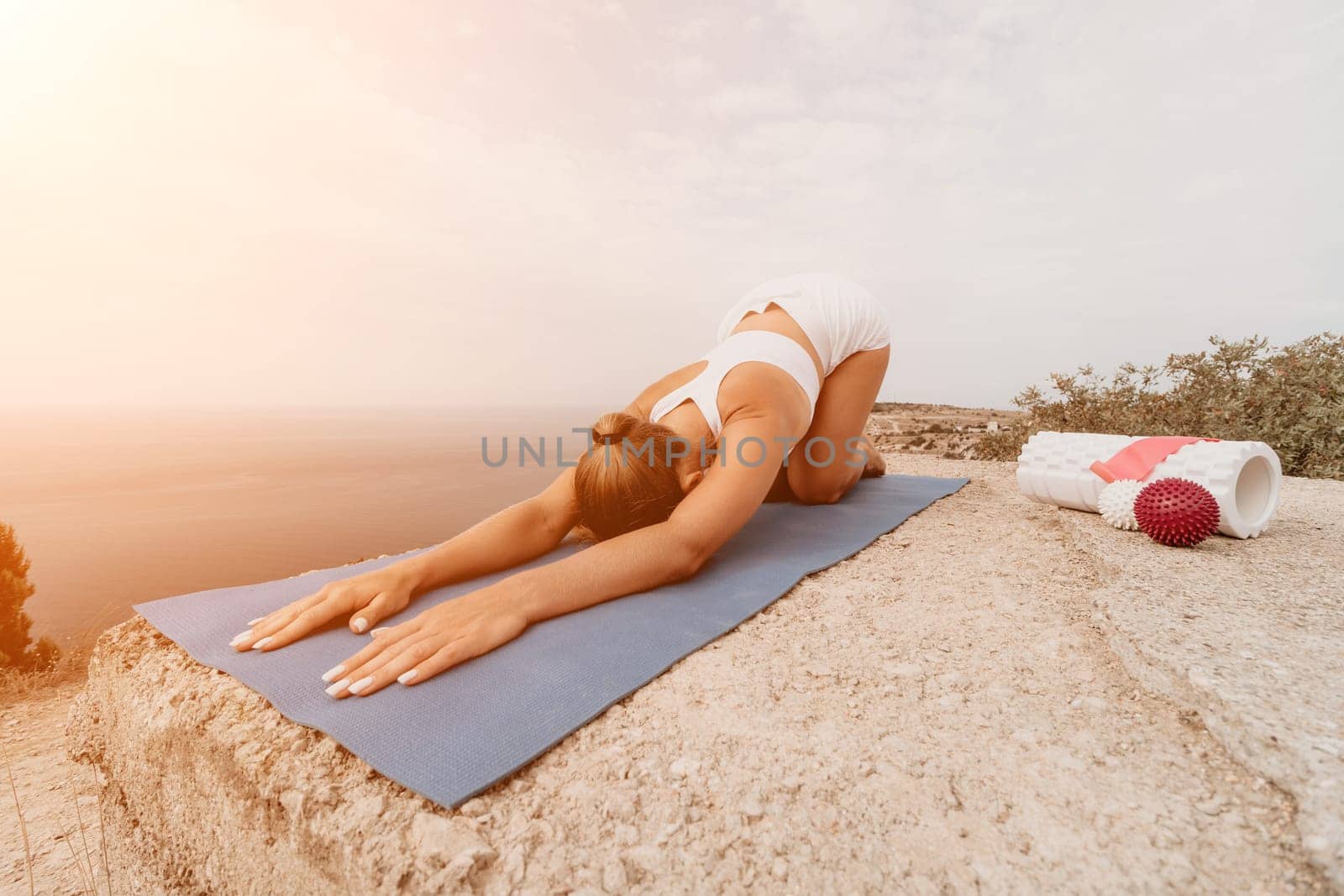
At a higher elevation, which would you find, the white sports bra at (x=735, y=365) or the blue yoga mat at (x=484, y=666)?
the white sports bra at (x=735, y=365)

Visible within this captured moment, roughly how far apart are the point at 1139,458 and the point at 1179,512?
393 millimetres

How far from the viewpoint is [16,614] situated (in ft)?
20.6

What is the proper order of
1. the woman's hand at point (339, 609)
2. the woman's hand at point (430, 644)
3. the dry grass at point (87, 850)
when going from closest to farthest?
the woman's hand at point (430, 644) < the woman's hand at point (339, 609) < the dry grass at point (87, 850)

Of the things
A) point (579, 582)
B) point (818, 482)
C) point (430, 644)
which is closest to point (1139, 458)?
point (818, 482)

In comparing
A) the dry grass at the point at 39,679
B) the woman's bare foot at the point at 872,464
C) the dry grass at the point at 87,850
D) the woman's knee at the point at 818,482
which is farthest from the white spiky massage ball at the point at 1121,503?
the dry grass at the point at 39,679

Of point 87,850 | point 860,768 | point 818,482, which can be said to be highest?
point 818,482

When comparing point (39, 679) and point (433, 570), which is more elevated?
point (433, 570)

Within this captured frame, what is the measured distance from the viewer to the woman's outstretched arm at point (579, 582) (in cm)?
126

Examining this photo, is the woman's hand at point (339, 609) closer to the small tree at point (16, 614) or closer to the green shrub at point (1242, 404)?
the green shrub at point (1242, 404)

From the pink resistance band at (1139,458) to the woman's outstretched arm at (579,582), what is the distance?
1573mm

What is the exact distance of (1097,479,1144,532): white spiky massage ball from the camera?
2.25 metres

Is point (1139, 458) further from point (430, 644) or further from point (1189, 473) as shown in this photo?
point (430, 644)

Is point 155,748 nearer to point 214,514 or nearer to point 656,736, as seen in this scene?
point 656,736

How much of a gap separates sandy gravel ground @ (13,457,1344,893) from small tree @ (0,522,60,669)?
22.5 ft
